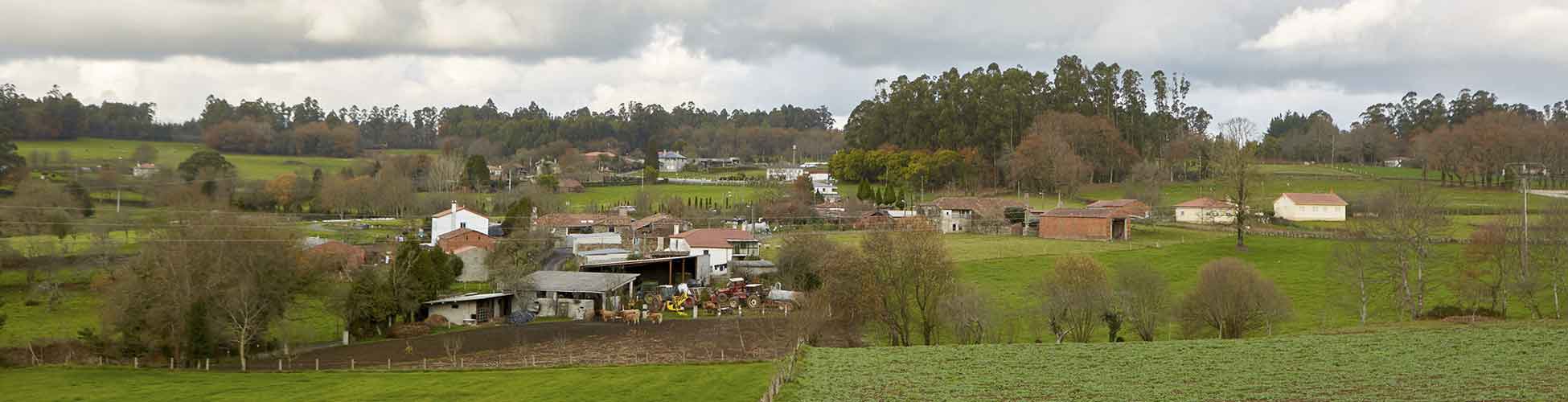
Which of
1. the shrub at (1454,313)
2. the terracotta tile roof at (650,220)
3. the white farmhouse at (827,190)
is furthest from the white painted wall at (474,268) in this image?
the shrub at (1454,313)

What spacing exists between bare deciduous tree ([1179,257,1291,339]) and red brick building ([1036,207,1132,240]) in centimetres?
2244

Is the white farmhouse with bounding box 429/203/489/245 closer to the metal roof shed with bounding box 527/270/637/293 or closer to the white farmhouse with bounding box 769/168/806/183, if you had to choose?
the metal roof shed with bounding box 527/270/637/293

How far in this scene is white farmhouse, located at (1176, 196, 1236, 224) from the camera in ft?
192

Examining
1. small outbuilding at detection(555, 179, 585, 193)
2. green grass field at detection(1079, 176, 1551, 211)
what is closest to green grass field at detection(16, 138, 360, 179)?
small outbuilding at detection(555, 179, 585, 193)

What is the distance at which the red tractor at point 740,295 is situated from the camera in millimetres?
37562

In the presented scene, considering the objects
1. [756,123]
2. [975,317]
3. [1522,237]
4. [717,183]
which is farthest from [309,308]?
[756,123]

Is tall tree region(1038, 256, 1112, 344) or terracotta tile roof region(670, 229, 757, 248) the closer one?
tall tree region(1038, 256, 1112, 344)

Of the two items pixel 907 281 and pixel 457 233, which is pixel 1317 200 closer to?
pixel 907 281

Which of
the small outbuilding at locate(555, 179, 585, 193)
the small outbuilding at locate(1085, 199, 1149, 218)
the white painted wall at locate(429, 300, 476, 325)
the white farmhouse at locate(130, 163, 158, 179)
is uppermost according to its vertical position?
the white farmhouse at locate(130, 163, 158, 179)

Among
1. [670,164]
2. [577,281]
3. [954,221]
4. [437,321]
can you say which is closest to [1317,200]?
[954,221]

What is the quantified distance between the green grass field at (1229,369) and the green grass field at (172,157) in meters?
61.6

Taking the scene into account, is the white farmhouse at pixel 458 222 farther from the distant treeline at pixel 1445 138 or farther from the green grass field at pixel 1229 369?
the distant treeline at pixel 1445 138

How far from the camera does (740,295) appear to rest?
1507 inches

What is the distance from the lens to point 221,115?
11906 cm
